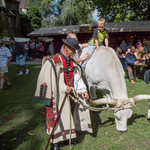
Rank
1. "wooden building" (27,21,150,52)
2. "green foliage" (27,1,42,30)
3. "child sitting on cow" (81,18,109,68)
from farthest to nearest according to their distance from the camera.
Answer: "green foliage" (27,1,42,30) < "wooden building" (27,21,150,52) < "child sitting on cow" (81,18,109,68)

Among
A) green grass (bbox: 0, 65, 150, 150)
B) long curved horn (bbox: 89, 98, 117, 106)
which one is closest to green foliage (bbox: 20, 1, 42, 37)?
green grass (bbox: 0, 65, 150, 150)

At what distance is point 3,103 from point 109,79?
3779 mm

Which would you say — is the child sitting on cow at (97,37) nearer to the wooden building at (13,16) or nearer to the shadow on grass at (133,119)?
the shadow on grass at (133,119)

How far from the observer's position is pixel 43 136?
350cm

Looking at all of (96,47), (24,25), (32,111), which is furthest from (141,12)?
(24,25)

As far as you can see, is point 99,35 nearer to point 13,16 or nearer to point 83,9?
point 83,9

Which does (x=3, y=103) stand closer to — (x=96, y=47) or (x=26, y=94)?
(x=26, y=94)

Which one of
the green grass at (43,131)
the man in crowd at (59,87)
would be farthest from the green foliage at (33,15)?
the man in crowd at (59,87)

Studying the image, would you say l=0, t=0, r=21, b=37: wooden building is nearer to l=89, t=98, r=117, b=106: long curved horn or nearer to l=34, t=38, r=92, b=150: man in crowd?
l=34, t=38, r=92, b=150: man in crowd

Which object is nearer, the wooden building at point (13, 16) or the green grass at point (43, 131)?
the green grass at point (43, 131)

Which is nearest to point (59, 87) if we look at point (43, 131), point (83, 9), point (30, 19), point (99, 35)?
point (43, 131)

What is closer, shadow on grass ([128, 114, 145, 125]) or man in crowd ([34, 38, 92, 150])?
man in crowd ([34, 38, 92, 150])

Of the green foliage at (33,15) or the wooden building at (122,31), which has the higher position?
the green foliage at (33,15)

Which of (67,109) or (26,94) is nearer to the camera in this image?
(67,109)
